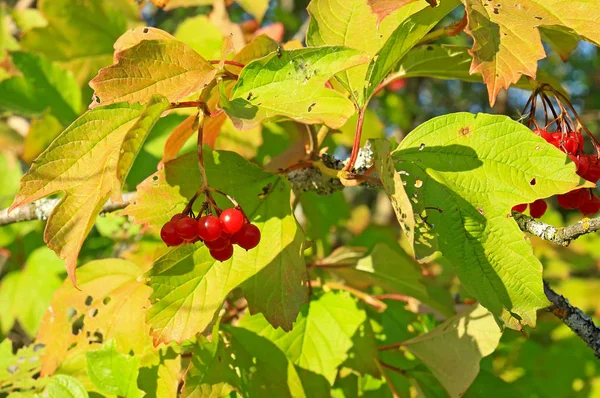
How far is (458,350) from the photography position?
4.79ft

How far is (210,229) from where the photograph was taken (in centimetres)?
108

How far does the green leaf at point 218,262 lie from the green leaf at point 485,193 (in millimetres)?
306

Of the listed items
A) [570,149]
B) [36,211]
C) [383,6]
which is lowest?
[36,211]

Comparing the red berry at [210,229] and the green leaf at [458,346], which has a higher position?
the red berry at [210,229]

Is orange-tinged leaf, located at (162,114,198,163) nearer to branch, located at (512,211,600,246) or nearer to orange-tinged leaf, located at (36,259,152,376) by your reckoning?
orange-tinged leaf, located at (36,259,152,376)

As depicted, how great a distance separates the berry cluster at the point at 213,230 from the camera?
42.6 inches

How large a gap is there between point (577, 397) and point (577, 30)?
5.87 feet

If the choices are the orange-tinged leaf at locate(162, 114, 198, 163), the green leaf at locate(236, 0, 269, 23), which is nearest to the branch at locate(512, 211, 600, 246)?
the orange-tinged leaf at locate(162, 114, 198, 163)

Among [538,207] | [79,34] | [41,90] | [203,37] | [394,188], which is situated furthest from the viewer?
[79,34]

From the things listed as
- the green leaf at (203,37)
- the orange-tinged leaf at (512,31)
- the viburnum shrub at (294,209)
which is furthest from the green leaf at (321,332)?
the green leaf at (203,37)

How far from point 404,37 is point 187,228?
21.7 inches

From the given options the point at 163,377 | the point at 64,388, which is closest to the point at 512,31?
the point at 163,377

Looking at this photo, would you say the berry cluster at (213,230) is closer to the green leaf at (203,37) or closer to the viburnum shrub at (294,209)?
the viburnum shrub at (294,209)

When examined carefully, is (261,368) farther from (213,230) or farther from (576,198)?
(576,198)
